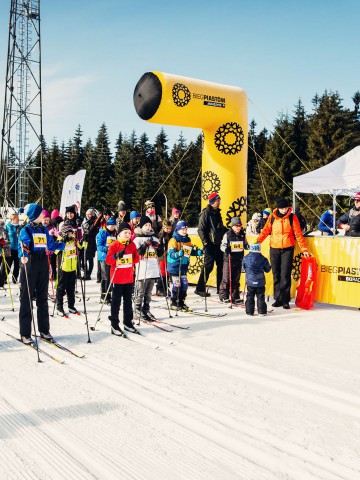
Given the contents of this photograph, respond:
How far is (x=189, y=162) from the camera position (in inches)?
1981

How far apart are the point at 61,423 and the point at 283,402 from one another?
6.06 ft

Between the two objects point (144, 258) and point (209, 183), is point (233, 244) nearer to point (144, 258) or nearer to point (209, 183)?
point (209, 183)

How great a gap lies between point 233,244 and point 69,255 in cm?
308

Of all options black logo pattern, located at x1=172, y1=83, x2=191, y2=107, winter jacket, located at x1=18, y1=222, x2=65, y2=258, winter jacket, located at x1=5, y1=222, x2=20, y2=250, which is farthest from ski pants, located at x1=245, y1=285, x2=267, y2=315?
winter jacket, located at x1=5, y1=222, x2=20, y2=250

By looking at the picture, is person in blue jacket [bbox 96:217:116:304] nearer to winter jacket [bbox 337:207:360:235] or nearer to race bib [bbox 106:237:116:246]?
race bib [bbox 106:237:116:246]

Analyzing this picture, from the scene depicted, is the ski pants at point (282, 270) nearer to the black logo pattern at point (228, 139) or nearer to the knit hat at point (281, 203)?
the knit hat at point (281, 203)

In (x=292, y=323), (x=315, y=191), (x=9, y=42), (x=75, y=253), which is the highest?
(x=9, y=42)

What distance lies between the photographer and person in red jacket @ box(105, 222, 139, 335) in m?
6.25

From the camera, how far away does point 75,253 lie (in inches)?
305

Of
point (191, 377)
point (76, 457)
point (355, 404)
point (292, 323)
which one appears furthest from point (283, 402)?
point (292, 323)

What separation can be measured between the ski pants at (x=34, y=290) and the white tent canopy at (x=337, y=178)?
10.4 metres

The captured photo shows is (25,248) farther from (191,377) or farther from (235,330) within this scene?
(235,330)

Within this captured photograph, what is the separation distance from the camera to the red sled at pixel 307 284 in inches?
325

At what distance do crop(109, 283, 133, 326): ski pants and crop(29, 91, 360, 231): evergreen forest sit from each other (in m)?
23.8
